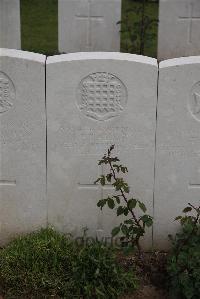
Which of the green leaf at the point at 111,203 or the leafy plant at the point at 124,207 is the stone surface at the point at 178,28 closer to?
the leafy plant at the point at 124,207

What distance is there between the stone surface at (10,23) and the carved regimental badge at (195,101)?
453 centimetres

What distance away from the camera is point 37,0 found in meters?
13.4

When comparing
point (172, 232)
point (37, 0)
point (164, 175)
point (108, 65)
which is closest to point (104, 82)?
point (108, 65)

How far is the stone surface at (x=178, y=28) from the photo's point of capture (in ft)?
27.5

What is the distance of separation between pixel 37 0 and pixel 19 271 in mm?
10525

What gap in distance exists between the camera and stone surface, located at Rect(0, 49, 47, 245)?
3855mm

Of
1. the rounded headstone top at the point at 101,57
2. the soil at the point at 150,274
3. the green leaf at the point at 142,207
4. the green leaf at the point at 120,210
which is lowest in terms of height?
the soil at the point at 150,274

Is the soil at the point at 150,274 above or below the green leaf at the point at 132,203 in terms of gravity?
below

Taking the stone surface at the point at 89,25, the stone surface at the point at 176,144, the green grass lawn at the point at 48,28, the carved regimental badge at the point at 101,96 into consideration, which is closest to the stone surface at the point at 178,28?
the green grass lawn at the point at 48,28

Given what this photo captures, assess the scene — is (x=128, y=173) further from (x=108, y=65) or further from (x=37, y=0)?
(x=37, y=0)

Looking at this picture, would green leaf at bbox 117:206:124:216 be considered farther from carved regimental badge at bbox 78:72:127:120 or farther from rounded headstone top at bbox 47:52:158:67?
rounded headstone top at bbox 47:52:158:67

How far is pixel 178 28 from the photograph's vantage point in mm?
8516

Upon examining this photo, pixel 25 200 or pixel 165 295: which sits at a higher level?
pixel 25 200

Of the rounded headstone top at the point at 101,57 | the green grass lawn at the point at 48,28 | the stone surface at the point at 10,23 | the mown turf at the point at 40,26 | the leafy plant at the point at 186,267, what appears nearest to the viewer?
the leafy plant at the point at 186,267
